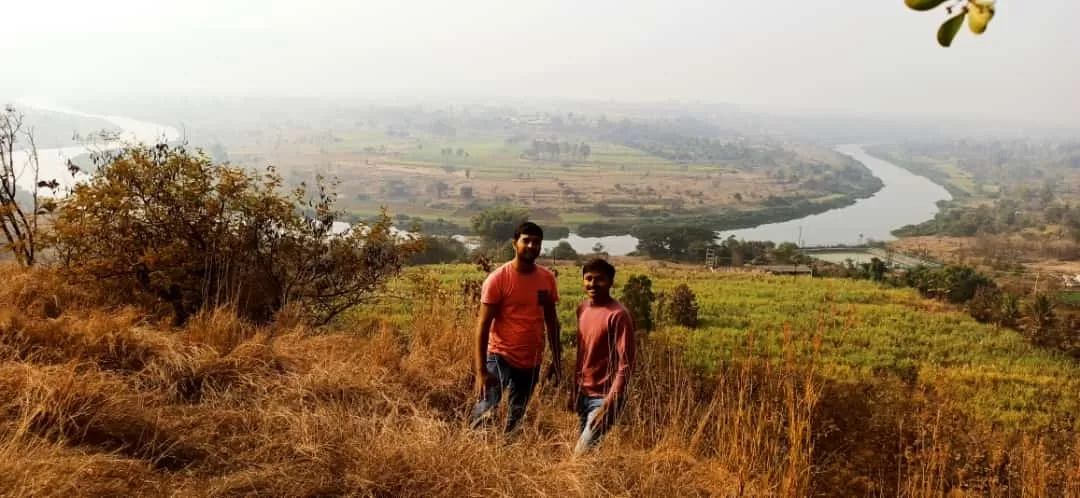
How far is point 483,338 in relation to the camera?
3.53 metres

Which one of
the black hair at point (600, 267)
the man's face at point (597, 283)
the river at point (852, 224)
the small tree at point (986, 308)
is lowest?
the river at point (852, 224)

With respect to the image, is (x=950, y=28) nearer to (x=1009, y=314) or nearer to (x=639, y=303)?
(x=639, y=303)

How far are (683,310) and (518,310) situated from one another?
15997 mm

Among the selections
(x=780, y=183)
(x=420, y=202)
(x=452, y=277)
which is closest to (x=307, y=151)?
(x=420, y=202)

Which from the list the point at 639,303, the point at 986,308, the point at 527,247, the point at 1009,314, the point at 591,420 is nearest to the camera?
the point at 591,420

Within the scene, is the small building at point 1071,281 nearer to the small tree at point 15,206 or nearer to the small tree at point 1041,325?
the small tree at point 1041,325

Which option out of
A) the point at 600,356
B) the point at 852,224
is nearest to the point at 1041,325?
the point at 600,356

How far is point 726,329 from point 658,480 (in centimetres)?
1659

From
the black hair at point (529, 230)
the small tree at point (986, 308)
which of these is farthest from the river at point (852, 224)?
the black hair at point (529, 230)

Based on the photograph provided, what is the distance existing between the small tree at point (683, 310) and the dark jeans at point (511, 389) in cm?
1552

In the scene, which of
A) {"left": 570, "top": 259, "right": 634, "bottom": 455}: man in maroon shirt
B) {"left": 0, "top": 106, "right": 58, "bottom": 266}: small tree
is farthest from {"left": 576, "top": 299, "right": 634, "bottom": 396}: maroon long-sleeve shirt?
{"left": 0, "top": 106, "right": 58, "bottom": 266}: small tree

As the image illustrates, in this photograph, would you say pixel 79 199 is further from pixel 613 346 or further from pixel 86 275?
pixel 613 346

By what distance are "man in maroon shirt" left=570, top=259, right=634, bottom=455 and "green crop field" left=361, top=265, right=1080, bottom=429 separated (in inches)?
157

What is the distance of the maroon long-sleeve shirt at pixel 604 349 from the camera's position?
3.16 meters
